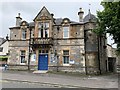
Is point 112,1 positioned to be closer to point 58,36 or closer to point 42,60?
point 58,36

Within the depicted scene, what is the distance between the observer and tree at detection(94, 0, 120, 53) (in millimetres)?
20578

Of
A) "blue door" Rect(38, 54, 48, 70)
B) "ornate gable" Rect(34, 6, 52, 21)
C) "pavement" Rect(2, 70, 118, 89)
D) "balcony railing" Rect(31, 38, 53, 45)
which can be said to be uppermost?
"ornate gable" Rect(34, 6, 52, 21)

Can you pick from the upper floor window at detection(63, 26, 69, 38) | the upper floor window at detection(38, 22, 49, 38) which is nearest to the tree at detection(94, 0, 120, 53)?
the upper floor window at detection(63, 26, 69, 38)

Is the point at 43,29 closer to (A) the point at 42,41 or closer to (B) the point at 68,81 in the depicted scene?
(A) the point at 42,41

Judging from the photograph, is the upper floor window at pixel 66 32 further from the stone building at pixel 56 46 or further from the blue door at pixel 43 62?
the blue door at pixel 43 62

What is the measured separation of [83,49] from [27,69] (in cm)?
804

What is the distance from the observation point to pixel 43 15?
26.7 meters

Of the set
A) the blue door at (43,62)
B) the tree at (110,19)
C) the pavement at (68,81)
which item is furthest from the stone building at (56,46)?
the pavement at (68,81)

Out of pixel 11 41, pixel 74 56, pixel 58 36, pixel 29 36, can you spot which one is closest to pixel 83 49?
pixel 74 56

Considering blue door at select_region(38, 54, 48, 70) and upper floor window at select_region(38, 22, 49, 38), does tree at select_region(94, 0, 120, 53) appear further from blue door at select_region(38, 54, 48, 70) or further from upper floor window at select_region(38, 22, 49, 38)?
blue door at select_region(38, 54, 48, 70)

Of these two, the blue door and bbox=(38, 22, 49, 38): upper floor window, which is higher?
bbox=(38, 22, 49, 38): upper floor window

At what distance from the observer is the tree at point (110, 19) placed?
67.5 feet

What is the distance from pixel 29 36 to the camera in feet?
89.6

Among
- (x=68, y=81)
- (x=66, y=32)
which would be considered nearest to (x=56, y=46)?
(x=66, y=32)
